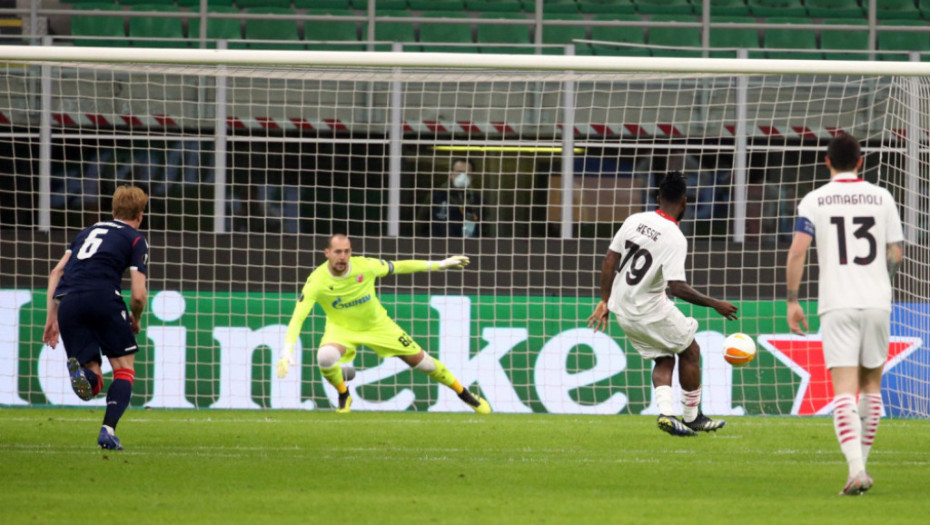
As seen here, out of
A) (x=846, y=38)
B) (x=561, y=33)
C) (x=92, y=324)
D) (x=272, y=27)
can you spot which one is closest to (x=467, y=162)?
(x=561, y=33)

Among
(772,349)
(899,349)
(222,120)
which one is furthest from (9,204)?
(899,349)

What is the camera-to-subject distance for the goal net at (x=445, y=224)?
1223 centimetres

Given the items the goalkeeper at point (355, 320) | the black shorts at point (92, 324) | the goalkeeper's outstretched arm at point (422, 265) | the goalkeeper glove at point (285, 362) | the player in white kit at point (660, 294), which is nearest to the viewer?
the black shorts at point (92, 324)

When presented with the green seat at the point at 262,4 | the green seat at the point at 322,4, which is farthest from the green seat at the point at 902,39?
the green seat at the point at 262,4

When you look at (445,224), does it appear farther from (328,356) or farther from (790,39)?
(790,39)

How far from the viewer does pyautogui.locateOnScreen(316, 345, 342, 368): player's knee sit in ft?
36.9

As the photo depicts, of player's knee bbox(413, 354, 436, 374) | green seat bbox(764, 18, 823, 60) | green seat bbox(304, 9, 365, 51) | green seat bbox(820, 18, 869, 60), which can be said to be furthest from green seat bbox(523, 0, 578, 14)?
player's knee bbox(413, 354, 436, 374)

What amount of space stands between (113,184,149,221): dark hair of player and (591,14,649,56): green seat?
9.08 metres

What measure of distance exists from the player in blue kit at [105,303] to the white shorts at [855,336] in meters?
4.17

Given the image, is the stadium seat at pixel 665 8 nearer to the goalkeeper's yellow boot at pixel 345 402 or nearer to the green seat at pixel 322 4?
the green seat at pixel 322 4

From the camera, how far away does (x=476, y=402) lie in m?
11.4

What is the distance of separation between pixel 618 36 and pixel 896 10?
13.7ft

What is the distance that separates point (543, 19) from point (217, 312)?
263 inches

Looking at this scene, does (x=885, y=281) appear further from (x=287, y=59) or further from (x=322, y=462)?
(x=287, y=59)
